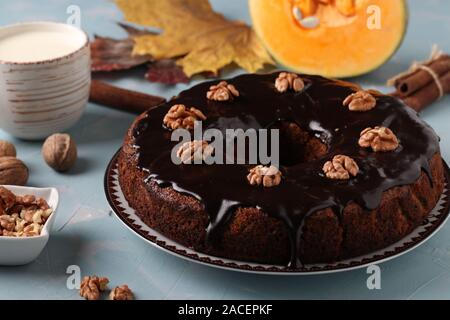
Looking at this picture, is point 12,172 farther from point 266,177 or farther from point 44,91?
point 266,177

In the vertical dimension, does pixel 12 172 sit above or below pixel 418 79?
below

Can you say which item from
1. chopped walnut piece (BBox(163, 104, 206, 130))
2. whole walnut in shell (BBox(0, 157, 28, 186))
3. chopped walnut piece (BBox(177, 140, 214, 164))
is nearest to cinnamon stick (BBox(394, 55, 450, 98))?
chopped walnut piece (BBox(163, 104, 206, 130))

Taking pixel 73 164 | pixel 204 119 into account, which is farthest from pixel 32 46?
pixel 204 119

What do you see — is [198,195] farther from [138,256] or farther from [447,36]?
[447,36]

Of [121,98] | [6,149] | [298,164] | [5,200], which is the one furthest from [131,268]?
[121,98]

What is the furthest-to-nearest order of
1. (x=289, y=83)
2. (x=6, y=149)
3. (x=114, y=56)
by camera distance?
1. (x=114, y=56)
2. (x=6, y=149)
3. (x=289, y=83)

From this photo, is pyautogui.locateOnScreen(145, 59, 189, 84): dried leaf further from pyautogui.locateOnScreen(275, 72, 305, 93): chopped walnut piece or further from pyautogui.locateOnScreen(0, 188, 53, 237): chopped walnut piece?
pyautogui.locateOnScreen(0, 188, 53, 237): chopped walnut piece

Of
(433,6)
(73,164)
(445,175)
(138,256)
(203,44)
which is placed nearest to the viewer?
(138,256)
